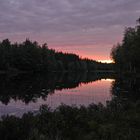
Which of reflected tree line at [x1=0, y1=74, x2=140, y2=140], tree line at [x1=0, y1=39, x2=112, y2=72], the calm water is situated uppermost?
tree line at [x1=0, y1=39, x2=112, y2=72]

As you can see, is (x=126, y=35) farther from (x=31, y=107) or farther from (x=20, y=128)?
(x=20, y=128)

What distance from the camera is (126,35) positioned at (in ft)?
359

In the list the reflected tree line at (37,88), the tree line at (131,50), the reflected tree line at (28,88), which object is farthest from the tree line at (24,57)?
the reflected tree line at (37,88)

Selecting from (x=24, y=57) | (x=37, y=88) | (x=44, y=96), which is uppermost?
(x=24, y=57)

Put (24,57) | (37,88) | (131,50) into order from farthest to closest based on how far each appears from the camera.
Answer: (24,57)
(131,50)
(37,88)

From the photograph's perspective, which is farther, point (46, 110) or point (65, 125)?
point (46, 110)

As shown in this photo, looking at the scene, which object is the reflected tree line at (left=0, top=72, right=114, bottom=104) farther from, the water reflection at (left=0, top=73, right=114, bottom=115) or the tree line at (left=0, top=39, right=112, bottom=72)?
the tree line at (left=0, top=39, right=112, bottom=72)

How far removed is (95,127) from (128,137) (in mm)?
2426

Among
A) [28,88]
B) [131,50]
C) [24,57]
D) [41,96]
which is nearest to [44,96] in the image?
[41,96]

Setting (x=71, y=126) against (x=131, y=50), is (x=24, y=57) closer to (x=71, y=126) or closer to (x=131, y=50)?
(x=131, y=50)

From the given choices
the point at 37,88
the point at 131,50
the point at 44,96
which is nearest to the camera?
the point at 44,96

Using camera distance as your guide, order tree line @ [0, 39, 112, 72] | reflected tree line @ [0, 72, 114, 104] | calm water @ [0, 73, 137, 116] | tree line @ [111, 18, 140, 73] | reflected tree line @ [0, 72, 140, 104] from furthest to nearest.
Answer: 1. tree line @ [0, 39, 112, 72]
2. tree line @ [111, 18, 140, 73]
3. reflected tree line @ [0, 72, 140, 104]
4. reflected tree line @ [0, 72, 114, 104]
5. calm water @ [0, 73, 137, 116]

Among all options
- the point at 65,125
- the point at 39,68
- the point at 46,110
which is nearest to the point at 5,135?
the point at 65,125

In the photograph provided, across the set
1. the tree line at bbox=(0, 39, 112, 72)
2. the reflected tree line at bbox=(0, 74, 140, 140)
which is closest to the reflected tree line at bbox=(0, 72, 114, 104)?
the reflected tree line at bbox=(0, 74, 140, 140)
